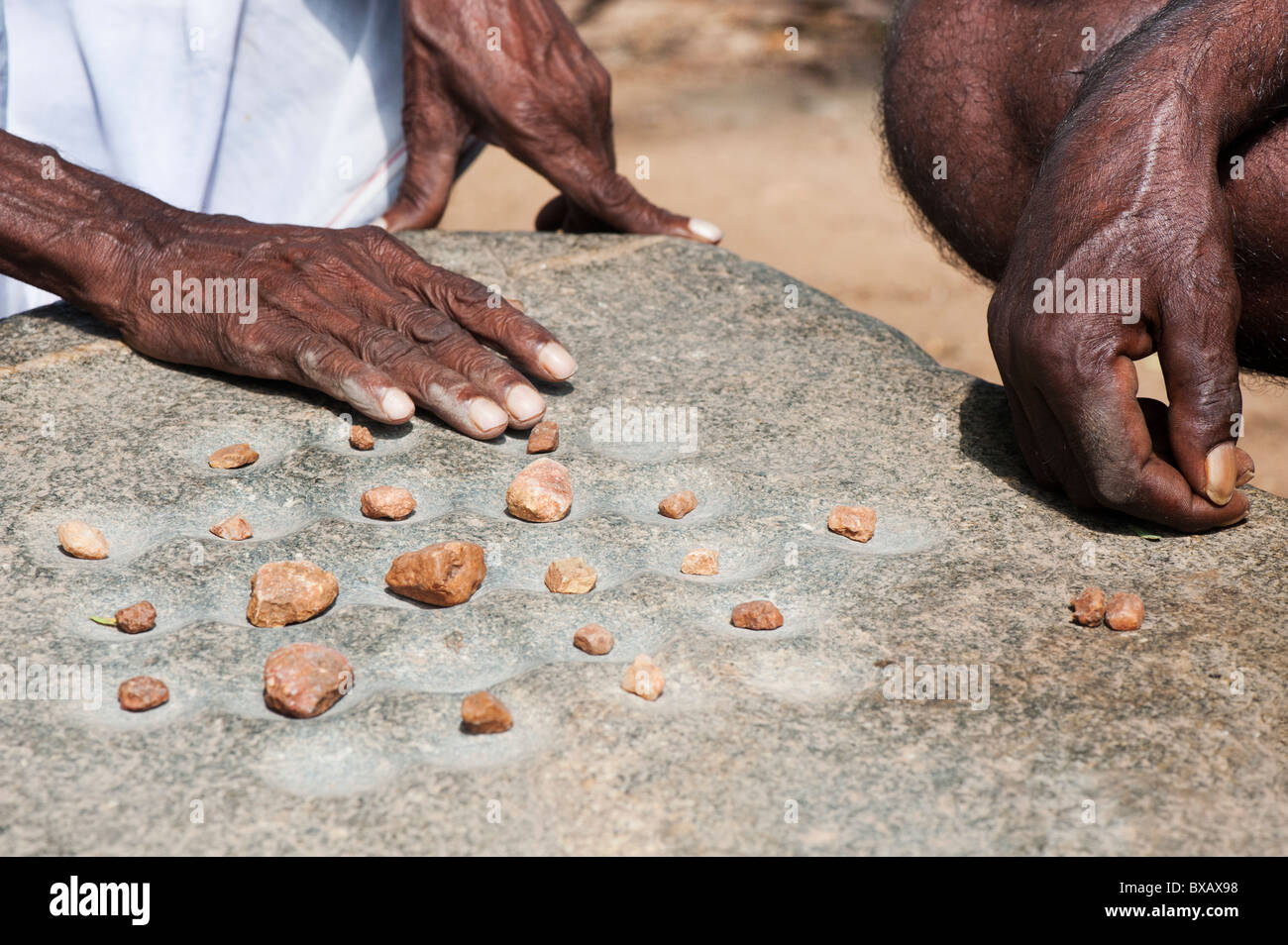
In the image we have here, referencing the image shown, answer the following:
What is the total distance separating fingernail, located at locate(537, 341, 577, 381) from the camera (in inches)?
71.4

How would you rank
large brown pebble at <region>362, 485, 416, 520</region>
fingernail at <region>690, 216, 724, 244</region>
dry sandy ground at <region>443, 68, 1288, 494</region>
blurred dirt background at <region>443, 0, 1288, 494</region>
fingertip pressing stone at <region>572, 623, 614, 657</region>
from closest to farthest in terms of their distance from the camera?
fingertip pressing stone at <region>572, 623, 614, 657</region> → large brown pebble at <region>362, 485, 416, 520</region> → fingernail at <region>690, 216, 724, 244</region> → dry sandy ground at <region>443, 68, 1288, 494</region> → blurred dirt background at <region>443, 0, 1288, 494</region>

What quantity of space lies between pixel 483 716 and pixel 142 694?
376 mm

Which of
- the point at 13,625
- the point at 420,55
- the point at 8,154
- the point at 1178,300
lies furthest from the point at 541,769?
the point at 420,55

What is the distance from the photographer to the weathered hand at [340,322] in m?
1.71

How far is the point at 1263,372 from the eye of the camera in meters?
1.94

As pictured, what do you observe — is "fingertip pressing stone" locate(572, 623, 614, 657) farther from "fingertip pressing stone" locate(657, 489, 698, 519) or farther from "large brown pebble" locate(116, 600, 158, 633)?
"large brown pebble" locate(116, 600, 158, 633)

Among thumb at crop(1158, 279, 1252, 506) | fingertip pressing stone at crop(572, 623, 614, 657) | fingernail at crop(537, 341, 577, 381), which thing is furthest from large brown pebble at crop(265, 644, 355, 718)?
thumb at crop(1158, 279, 1252, 506)

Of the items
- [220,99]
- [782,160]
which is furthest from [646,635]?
[782,160]

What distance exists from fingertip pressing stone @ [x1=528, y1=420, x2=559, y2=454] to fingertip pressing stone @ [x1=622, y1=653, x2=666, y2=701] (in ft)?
1.69

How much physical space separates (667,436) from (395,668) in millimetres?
643

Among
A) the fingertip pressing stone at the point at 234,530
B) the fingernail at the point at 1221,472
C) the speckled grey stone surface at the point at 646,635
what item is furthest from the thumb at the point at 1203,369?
the fingertip pressing stone at the point at 234,530

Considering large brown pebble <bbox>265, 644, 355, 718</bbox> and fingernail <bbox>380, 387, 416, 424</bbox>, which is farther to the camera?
fingernail <bbox>380, 387, 416, 424</bbox>

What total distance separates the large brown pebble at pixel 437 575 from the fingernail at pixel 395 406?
0.98 ft

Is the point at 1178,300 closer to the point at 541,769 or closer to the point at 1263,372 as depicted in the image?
the point at 1263,372
